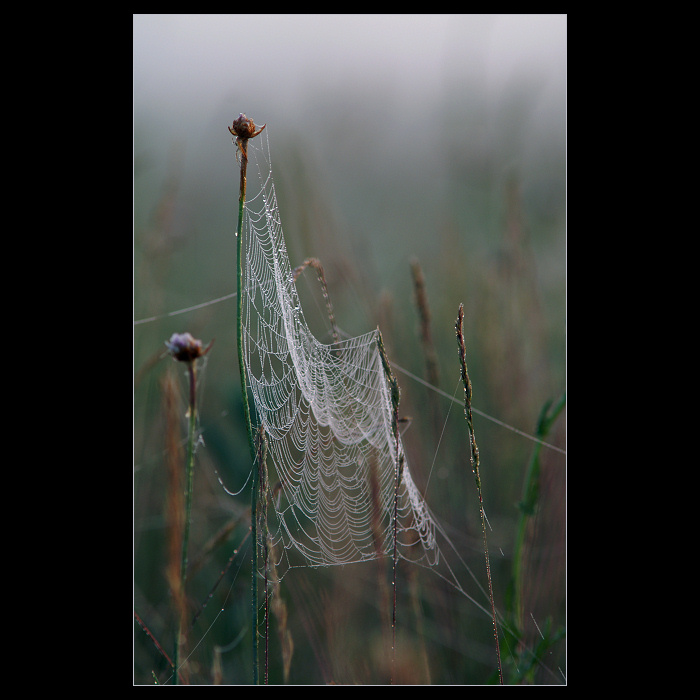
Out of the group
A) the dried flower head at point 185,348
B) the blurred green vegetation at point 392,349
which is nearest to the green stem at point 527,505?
the blurred green vegetation at point 392,349

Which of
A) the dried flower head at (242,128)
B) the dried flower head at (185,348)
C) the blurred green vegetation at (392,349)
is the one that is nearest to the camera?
the dried flower head at (185,348)

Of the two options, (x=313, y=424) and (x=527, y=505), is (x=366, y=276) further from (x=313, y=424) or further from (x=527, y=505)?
(x=527, y=505)

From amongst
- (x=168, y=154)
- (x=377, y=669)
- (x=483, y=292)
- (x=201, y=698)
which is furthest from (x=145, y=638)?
(x=483, y=292)

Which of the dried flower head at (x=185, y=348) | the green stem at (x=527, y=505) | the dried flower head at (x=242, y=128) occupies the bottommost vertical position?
the green stem at (x=527, y=505)

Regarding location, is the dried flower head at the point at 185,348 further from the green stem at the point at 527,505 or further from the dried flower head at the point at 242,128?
the green stem at the point at 527,505

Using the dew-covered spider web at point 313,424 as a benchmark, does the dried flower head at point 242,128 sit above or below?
above

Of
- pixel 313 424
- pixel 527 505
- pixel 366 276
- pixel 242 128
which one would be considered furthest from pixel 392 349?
pixel 242 128
